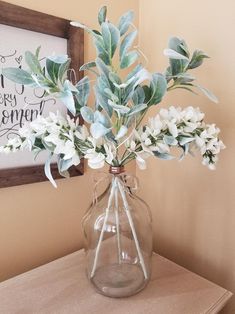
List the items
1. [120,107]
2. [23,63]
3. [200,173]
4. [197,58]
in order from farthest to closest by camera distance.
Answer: [200,173]
[23,63]
[197,58]
[120,107]

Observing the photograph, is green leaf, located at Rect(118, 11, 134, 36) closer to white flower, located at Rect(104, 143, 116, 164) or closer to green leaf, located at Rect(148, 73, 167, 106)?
green leaf, located at Rect(148, 73, 167, 106)

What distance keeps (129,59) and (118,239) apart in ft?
1.49

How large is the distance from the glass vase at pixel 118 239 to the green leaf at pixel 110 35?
283 mm

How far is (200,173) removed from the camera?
90 cm

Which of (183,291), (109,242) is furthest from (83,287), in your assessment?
(183,291)

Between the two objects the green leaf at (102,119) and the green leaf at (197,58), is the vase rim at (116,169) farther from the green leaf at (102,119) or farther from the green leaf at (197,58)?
the green leaf at (197,58)

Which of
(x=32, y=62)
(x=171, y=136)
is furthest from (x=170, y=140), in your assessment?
(x=32, y=62)

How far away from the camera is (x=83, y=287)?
2.40ft

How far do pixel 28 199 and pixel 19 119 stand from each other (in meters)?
0.26

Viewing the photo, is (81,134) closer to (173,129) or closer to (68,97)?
(68,97)

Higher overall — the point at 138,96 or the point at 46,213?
the point at 138,96

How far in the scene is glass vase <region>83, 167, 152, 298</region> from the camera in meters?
0.69

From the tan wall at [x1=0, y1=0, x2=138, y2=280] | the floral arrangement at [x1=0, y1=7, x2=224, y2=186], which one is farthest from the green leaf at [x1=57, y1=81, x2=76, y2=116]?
the tan wall at [x1=0, y1=0, x2=138, y2=280]

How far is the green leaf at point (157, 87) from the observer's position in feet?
1.79
